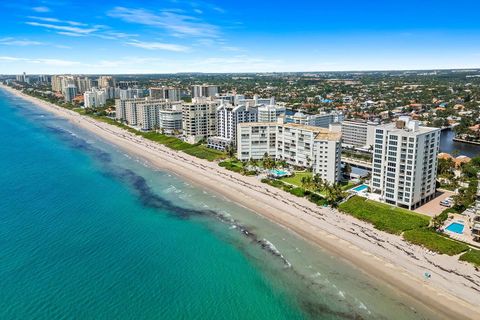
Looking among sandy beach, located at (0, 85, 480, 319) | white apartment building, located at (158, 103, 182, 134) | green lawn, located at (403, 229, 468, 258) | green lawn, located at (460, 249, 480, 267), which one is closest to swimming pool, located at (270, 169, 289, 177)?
sandy beach, located at (0, 85, 480, 319)

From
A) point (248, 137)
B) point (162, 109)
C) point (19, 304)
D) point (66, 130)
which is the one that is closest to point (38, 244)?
point (19, 304)

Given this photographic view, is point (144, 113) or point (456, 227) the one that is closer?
point (456, 227)

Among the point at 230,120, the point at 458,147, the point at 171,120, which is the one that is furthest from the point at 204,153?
the point at 458,147

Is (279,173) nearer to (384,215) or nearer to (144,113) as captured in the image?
(384,215)

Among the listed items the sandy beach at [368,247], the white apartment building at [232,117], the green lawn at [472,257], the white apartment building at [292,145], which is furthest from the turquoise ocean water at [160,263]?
the white apartment building at [232,117]

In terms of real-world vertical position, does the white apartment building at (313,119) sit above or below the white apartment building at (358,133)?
above

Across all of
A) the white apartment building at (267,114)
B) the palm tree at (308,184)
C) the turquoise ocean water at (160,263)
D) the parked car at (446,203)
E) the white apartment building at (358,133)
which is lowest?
the turquoise ocean water at (160,263)

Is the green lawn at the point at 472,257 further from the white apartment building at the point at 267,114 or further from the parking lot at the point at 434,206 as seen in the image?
the white apartment building at the point at 267,114
